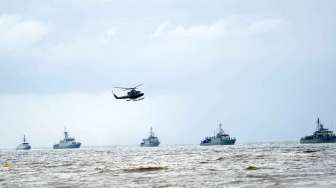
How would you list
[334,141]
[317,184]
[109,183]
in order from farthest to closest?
[334,141]
[109,183]
[317,184]

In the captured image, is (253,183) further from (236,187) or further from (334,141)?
(334,141)

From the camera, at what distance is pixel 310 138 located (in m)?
190

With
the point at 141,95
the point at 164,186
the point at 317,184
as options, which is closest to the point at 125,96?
the point at 141,95

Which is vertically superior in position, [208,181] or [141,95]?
[141,95]

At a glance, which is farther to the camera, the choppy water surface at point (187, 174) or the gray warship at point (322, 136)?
the gray warship at point (322, 136)

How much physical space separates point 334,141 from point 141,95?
142 metres

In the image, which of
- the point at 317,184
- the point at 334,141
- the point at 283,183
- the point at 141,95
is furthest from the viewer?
the point at 334,141

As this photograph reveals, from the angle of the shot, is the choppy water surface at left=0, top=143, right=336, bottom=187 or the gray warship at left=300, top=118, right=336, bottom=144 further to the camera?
the gray warship at left=300, top=118, right=336, bottom=144

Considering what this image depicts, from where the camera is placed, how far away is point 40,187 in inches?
1275

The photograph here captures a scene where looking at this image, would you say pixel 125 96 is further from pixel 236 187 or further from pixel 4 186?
pixel 236 187

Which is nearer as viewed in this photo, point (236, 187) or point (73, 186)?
point (236, 187)

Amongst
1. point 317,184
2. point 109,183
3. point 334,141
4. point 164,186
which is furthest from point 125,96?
point 334,141

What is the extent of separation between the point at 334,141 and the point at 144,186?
16629 centimetres

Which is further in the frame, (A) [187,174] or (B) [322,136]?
(B) [322,136]
